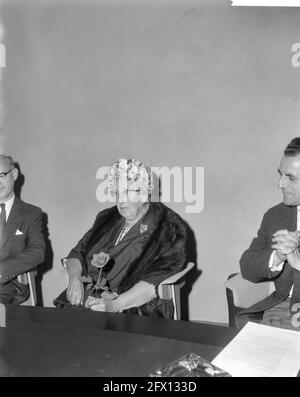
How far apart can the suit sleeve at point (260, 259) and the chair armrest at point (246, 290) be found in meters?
0.05

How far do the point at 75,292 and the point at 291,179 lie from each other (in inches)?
51.7

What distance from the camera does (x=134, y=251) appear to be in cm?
290

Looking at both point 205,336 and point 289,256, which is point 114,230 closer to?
point 289,256

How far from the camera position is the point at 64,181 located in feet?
13.1

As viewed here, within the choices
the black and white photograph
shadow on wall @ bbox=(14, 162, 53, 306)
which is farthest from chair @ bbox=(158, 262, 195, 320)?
shadow on wall @ bbox=(14, 162, 53, 306)

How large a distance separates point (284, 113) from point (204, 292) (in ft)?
5.00

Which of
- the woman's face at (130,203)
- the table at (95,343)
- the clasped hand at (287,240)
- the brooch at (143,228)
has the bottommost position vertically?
the table at (95,343)

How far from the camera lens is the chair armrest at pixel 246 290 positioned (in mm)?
2584

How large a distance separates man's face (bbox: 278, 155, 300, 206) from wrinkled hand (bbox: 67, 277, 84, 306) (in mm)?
1231

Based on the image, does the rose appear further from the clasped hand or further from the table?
the clasped hand

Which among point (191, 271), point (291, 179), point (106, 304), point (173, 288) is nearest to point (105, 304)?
point (106, 304)

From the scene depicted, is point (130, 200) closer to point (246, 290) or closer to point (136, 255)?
point (136, 255)

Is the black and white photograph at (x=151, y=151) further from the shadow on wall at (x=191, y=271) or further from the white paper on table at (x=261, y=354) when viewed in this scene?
the white paper on table at (x=261, y=354)

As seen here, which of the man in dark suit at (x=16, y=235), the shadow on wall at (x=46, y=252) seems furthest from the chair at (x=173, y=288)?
the shadow on wall at (x=46, y=252)
